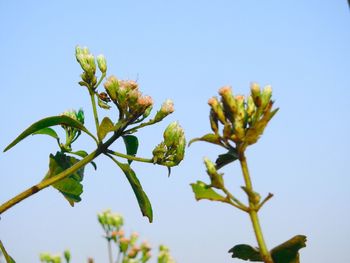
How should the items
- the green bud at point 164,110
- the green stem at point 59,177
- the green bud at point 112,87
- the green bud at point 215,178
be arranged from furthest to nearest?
the green bud at point 164,110, the green bud at point 112,87, the green stem at point 59,177, the green bud at point 215,178

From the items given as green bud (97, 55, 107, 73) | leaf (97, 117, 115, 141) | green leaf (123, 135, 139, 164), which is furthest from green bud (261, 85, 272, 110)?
green bud (97, 55, 107, 73)

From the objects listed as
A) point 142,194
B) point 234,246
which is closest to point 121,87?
point 142,194

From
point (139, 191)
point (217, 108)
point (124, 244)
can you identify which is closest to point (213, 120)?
point (217, 108)

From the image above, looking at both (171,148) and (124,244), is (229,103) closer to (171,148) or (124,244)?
(171,148)

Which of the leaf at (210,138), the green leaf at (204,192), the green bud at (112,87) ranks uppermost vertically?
the green bud at (112,87)

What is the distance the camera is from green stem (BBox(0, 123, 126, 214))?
2275mm

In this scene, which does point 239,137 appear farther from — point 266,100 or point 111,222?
point 111,222

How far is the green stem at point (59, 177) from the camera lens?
7.47 ft

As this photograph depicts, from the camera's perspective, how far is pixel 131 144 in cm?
305

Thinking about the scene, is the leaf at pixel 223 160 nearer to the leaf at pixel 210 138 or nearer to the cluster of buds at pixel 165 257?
the leaf at pixel 210 138

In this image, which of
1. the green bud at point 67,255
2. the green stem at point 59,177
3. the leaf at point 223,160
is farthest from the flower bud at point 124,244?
the leaf at point 223,160

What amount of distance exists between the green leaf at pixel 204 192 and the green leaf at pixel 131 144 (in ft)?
5.49

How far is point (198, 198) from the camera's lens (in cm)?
133

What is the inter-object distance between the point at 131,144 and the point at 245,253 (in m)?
1.81
